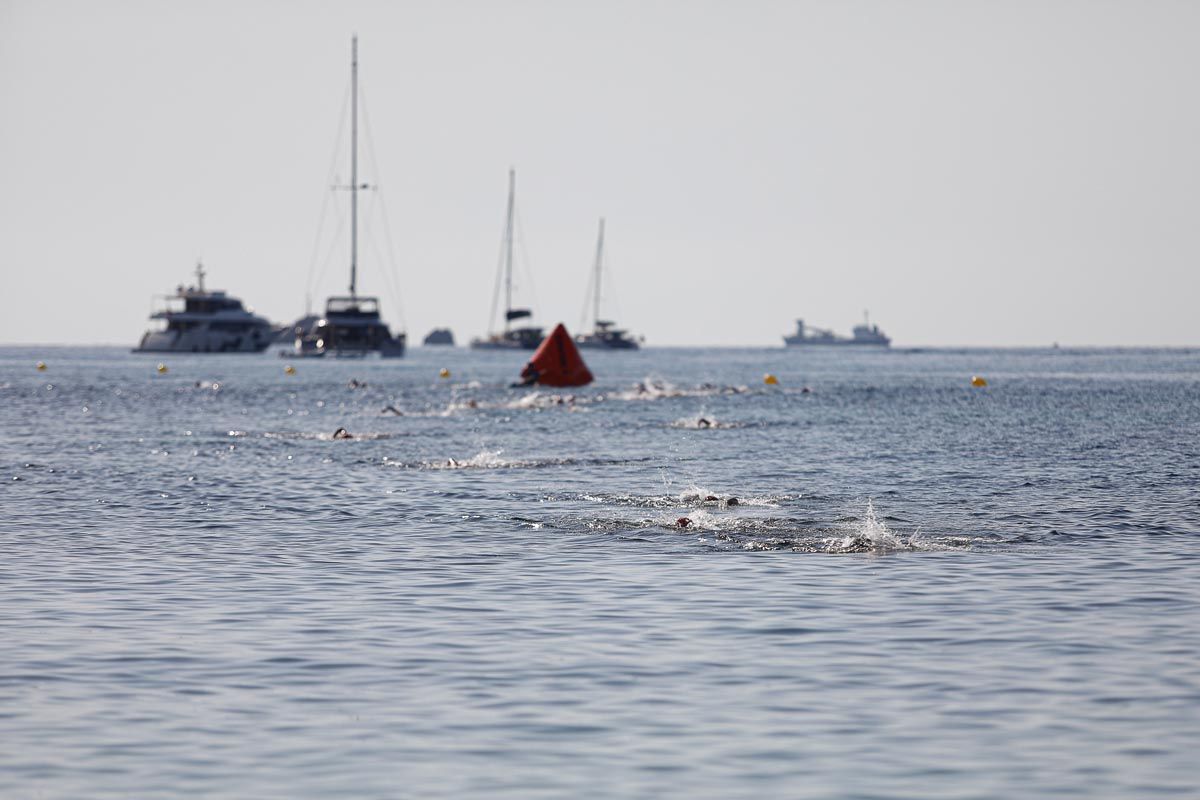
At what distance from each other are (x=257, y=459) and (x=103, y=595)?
84.9ft

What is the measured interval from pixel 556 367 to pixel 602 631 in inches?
2965

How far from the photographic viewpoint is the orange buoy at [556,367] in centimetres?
9119

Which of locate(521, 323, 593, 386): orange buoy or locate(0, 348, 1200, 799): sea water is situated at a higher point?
locate(521, 323, 593, 386): orange buoy

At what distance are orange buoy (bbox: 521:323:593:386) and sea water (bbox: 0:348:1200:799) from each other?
49578 millimetres

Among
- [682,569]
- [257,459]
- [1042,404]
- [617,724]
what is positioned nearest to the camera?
[617,724]

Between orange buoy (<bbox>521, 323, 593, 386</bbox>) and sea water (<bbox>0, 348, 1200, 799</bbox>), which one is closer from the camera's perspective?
sea water (<bbox>0, 348, 1200, 799</bbox>)

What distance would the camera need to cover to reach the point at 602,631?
17.4 meters

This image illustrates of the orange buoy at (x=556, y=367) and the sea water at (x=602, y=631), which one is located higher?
the orange buoy at (x=556, y=367)

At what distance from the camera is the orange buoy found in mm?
91188

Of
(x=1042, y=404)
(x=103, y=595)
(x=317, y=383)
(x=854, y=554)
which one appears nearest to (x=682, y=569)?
(x=854, y=554)

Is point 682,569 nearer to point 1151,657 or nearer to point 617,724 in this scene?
point 1151,657

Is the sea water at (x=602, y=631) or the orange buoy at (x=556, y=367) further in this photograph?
the orange buoy at (x=556, y=367)

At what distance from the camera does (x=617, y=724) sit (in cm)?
1320

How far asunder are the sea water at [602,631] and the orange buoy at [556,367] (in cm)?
4958
